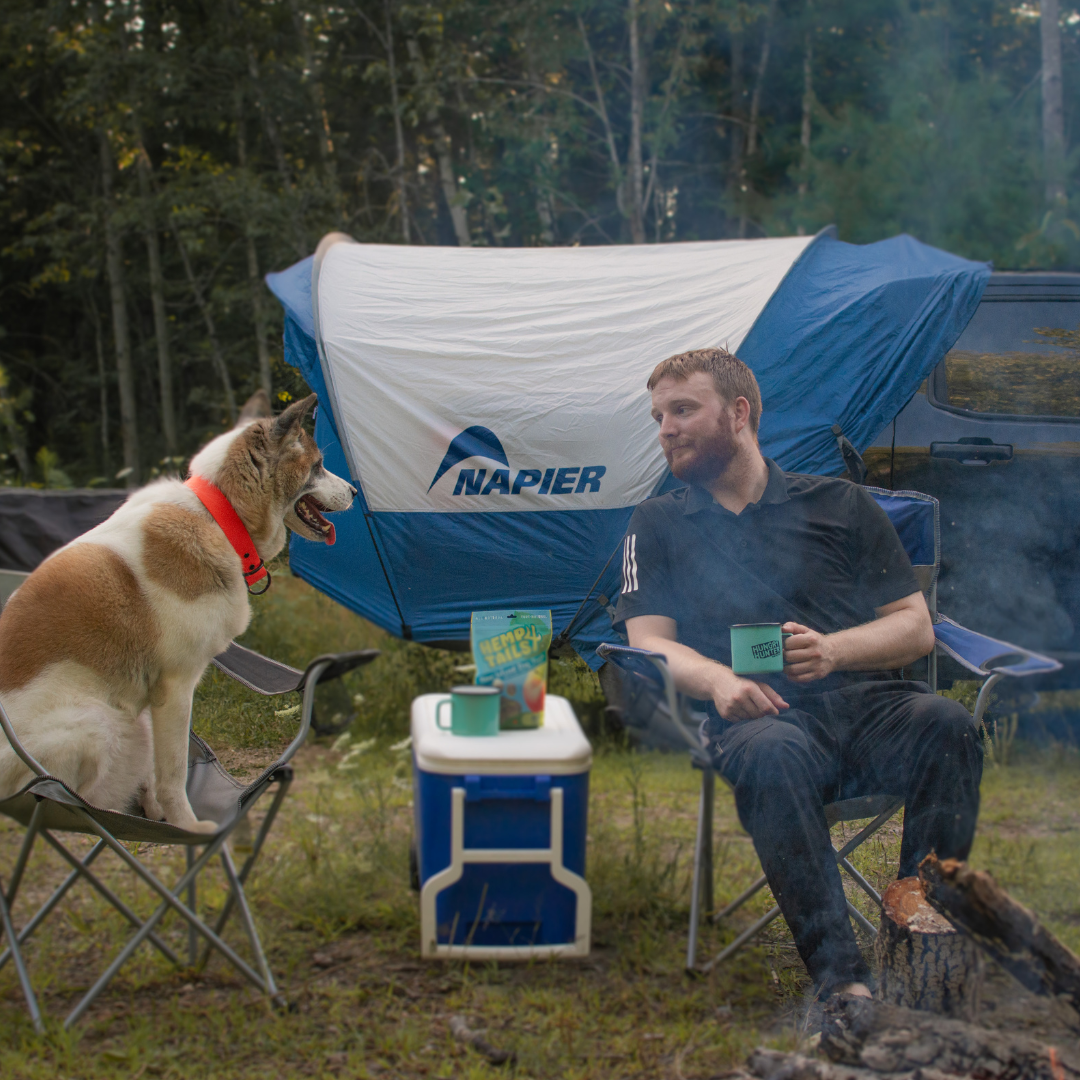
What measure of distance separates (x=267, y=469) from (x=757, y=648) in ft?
2.89

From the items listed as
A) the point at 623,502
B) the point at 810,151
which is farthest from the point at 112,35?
the point at 810,151

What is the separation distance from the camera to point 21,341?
2988 millimetres

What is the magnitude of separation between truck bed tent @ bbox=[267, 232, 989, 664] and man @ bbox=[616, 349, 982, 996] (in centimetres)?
43

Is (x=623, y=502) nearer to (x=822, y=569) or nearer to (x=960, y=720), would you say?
(x=822, y=569)

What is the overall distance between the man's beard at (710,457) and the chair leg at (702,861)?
0.57 m

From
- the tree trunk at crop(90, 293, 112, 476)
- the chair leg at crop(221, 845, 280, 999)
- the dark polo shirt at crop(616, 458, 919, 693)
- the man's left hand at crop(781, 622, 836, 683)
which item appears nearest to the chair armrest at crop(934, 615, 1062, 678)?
the dark polo shirt at crop(616, 458, 919, 693)

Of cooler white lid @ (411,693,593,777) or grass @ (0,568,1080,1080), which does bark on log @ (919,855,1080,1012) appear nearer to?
grass @ (0,568,1080,1080)

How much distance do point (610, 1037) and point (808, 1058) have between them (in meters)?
0.44

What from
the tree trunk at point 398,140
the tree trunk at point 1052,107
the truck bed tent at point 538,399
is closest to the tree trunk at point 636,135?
the tree trunk at point 398,140

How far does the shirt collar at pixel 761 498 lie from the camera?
166 centimetres

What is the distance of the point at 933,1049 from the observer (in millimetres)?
1180

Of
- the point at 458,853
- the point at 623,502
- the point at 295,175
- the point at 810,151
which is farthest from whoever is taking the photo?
the point at 810,151

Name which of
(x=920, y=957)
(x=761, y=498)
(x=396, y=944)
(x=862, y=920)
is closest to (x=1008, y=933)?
(x=920, y=957)

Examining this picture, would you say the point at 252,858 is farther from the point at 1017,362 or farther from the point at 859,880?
the point at 1017,362
